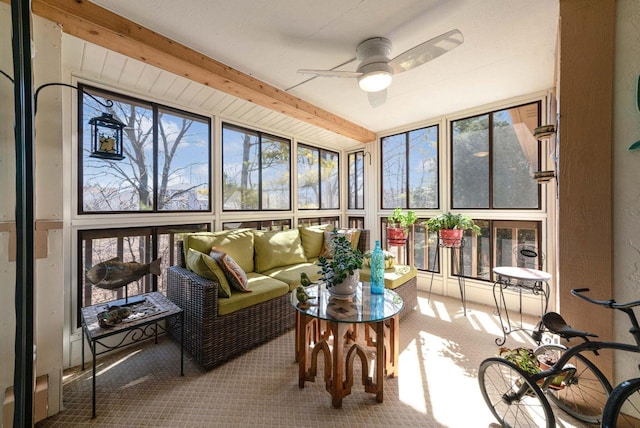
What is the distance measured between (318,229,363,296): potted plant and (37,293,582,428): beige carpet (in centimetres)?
71

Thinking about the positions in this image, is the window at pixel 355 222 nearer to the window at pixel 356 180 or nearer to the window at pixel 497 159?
the window at pixel 356 180

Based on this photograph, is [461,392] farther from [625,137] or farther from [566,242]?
[625,137]

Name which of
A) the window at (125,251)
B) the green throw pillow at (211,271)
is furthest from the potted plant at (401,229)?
the window at (125,251)

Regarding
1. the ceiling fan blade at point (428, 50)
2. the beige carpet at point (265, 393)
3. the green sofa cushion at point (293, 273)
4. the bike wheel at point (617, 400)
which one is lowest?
the beige carpet at point (265, 393)

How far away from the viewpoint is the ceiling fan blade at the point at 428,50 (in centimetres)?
155

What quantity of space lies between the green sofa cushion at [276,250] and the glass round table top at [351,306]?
1.04m

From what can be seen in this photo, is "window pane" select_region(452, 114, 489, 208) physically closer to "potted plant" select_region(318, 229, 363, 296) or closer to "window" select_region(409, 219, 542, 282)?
"window" select_region(409, 219, 542, 282)

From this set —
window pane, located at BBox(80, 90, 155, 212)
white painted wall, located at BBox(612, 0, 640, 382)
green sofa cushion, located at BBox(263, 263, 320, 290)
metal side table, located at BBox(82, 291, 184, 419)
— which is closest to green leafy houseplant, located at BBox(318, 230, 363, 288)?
green sofa cushion, located at BBox(263, 263, 320, 290)

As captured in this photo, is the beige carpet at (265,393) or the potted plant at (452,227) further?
the potted plant at (452,227)

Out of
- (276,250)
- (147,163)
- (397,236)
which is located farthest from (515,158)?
(147,163)

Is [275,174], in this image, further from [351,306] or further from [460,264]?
[460,264]

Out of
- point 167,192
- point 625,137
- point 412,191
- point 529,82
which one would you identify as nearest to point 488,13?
point 625,137

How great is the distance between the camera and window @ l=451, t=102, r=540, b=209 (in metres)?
3.07

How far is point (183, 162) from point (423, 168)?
3.34m
